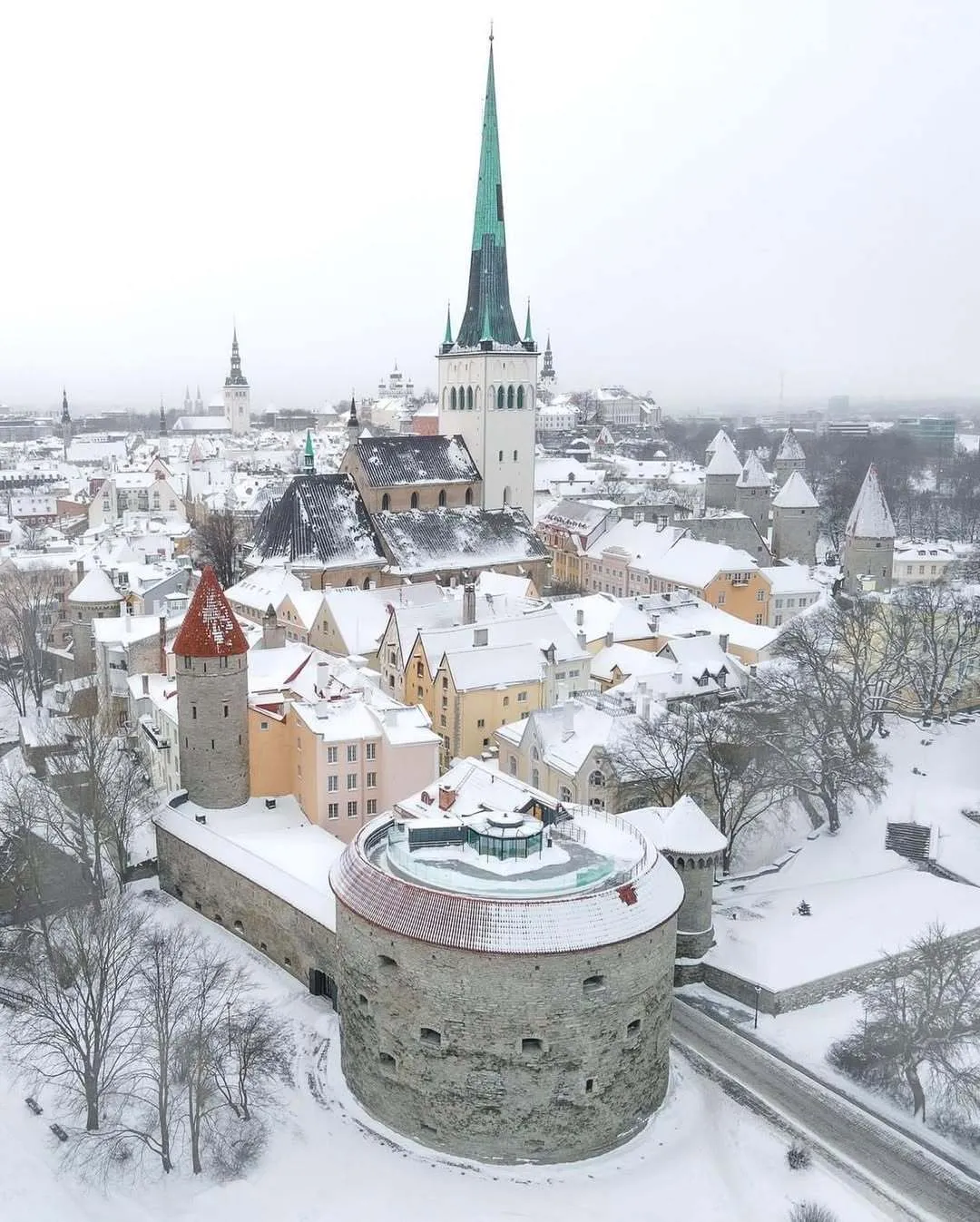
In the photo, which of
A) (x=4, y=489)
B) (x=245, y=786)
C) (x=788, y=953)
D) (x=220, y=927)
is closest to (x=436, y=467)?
(x=245, y=786)

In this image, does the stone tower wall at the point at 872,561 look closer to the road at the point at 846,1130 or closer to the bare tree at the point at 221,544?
the bare tree at the point at 221,544

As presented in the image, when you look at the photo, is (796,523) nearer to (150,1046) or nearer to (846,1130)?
(846,1130)

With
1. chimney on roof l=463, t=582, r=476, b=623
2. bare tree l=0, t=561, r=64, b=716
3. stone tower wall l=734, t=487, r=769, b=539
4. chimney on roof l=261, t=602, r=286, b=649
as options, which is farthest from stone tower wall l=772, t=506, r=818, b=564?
bare tree l=0, t=561, r=64, b=716

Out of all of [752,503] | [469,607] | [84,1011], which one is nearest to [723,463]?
[752,503]

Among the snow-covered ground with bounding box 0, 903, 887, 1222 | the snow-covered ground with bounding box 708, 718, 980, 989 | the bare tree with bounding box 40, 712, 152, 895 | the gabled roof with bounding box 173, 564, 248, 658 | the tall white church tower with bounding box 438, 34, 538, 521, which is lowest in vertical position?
the snow-covered ground with bounding box 0, 903, 887, 1222

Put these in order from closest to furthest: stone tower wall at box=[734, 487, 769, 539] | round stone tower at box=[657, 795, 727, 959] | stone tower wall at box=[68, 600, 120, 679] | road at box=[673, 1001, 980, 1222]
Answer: road at box=[673, 1001, 980, 1222] → round stone tower at box=[657, 795, 727, 959] → stone tower wall at box=[68, 600, 120, 679] → stone tower wall at box=[734, 487, 769, 539]

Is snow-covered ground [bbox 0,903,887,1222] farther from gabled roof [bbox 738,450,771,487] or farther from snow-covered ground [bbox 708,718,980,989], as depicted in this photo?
gabled roof [bbox 738,450,771,487]
